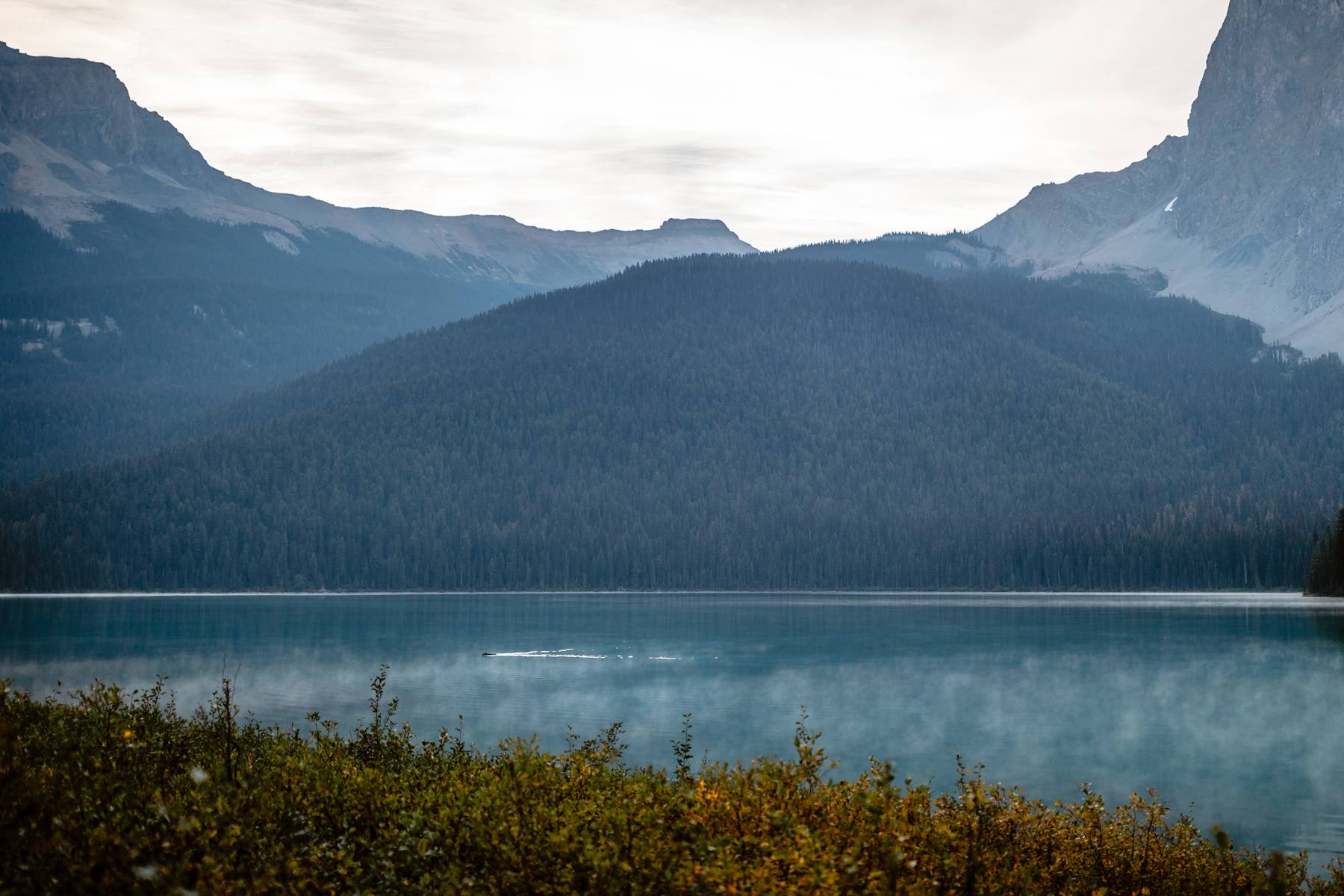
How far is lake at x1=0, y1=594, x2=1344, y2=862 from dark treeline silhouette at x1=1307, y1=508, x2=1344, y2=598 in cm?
757

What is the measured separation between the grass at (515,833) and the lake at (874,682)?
618 inches

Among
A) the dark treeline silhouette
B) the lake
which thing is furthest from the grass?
the dark treeline silhouette

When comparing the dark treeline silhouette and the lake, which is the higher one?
the dark treeline silhouette

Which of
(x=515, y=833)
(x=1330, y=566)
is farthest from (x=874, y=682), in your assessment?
(x=1330, y=566)

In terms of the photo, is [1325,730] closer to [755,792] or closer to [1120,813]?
[1120,813]

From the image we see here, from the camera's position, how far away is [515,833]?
16547 millimetres

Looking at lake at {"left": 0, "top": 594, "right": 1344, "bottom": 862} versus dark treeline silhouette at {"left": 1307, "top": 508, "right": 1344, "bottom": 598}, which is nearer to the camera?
lake at {"left": 0, "top": 594, "right": 1344, "bottom": 862}

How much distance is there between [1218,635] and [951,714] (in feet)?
180

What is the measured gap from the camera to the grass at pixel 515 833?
13.8m

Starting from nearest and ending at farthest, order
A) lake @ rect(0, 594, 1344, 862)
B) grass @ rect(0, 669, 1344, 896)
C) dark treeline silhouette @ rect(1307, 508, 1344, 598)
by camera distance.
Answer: grass @ rect(0, 669, 1344, 896) < lake @ rect(0, 594, 1344, 862) < dark treeline silhouette @ rect(1307, 508, 1344, 598)

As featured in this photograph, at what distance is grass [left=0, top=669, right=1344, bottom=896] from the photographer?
1378 cm

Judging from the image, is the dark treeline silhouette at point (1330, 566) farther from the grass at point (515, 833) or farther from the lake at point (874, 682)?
the grass at point (515, 833)

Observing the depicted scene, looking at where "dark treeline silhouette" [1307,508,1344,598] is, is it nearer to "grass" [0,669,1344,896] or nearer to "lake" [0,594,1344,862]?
"lake" [0,594,1344,862]

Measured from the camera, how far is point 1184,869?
2330cm
